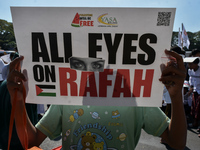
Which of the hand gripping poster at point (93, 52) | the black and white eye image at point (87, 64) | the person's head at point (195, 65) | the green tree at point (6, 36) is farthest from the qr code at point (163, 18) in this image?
the green tree at point (6, 36)

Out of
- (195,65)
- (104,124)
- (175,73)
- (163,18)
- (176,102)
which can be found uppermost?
(163,18)

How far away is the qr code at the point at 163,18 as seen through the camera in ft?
2.40

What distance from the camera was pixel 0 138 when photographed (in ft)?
5.30

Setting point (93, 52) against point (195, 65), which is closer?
point (93, 52)

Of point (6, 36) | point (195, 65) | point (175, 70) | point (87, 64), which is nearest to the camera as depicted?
point (175, 70)

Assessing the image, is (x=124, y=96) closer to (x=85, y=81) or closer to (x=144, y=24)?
(x=85, y=81)

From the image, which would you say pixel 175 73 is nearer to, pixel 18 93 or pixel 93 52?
pixel 93 52

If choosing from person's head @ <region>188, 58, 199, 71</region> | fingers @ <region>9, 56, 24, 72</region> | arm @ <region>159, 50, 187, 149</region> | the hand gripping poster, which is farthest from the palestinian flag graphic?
person's head @ <region>188, 58, 199, 71</region>

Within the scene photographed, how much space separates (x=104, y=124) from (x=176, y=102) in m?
0.40

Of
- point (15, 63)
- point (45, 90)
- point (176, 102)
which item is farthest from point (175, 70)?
point (15, 63)

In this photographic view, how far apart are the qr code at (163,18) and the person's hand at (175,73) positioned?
0.47ft

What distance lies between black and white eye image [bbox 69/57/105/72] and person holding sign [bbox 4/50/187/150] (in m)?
0.24

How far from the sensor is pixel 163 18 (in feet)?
2.43

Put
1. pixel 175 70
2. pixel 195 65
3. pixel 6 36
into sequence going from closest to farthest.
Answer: pixel 175 70
pixel 195 65
pixel 6 36
